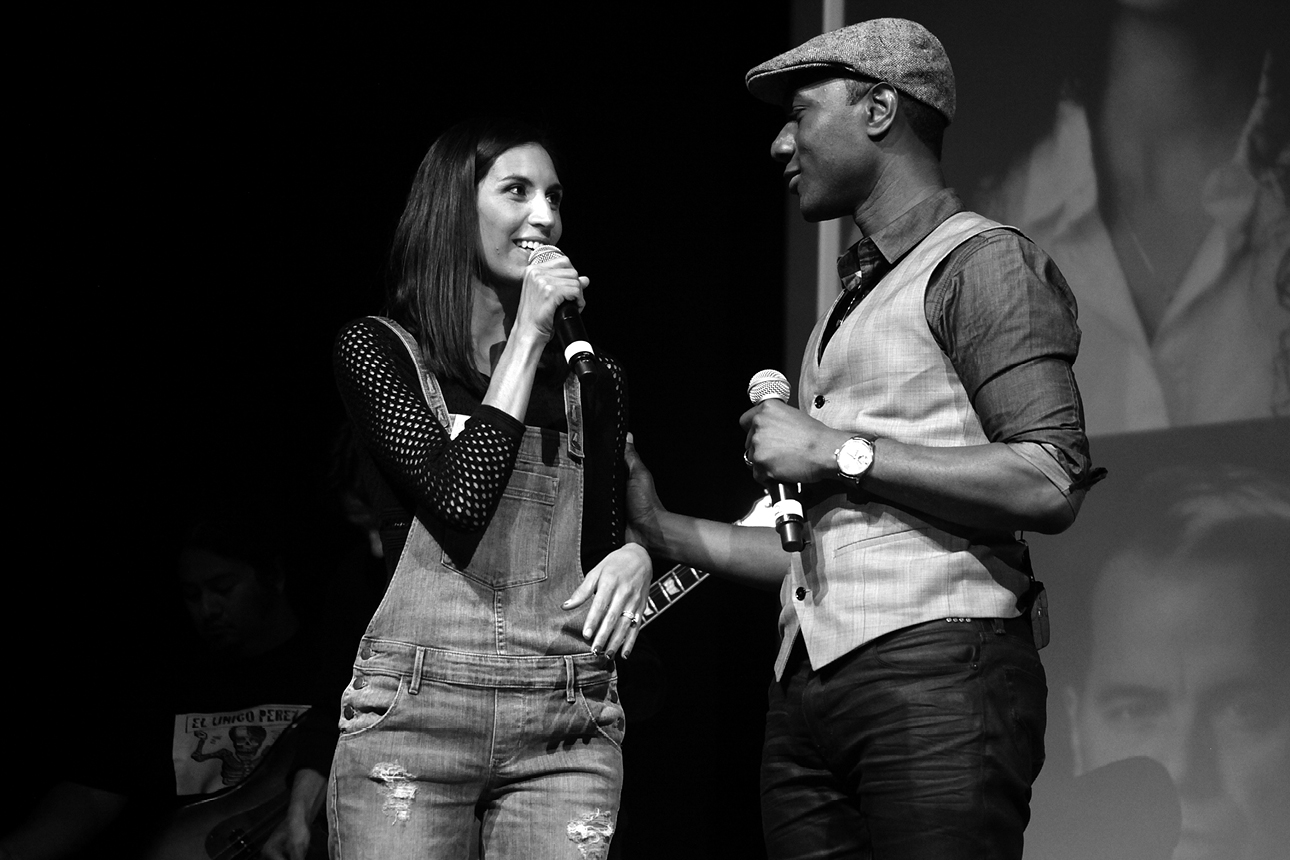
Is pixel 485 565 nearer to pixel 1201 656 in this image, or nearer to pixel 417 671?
pixel 417 671

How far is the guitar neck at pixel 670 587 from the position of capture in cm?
320

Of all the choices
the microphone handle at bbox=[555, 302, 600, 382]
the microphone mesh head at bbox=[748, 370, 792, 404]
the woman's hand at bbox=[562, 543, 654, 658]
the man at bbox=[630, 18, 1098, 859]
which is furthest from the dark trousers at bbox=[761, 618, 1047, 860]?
the microphone handle at bbox=[555, 302, 600, 382]

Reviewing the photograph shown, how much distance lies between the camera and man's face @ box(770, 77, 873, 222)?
73.8 inches

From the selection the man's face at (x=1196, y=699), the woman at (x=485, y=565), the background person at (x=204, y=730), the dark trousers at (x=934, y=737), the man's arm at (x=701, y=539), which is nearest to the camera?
the dark trousers at (x=934, y=737)

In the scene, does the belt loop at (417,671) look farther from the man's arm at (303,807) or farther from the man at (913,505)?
the man's arm at (303,807)

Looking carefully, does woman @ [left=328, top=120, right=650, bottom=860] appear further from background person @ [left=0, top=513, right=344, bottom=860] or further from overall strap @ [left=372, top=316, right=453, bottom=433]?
background person @ [left=0, top=513, right=344, bottom=860]

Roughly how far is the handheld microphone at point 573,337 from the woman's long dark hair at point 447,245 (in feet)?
0.42

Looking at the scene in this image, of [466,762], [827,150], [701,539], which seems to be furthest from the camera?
[701,539]

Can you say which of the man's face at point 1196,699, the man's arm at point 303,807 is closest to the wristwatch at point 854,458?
the man's face at point 1196,699

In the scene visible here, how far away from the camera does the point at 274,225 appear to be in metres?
3.48

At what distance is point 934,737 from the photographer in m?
1.57

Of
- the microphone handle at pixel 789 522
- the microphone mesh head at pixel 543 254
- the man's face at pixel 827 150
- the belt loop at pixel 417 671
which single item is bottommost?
the belt loop at pixel 417 671

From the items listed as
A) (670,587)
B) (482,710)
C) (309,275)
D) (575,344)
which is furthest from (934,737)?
(309,275)

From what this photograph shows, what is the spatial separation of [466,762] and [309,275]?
2108 mm
